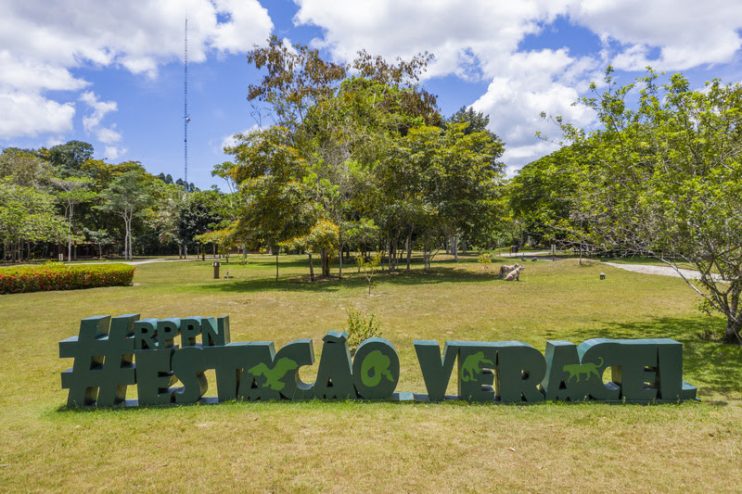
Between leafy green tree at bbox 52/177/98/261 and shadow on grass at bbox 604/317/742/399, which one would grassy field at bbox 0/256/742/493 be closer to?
shadow on grass at bbox 604/317/742/399

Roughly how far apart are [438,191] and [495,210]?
3.71m

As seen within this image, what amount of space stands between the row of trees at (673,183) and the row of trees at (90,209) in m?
32.1

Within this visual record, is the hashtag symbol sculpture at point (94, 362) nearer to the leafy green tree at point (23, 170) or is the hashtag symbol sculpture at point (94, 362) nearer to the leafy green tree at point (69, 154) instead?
the leafy green tree at point (23, 170)

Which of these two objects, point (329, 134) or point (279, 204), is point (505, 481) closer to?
point (279, 204)

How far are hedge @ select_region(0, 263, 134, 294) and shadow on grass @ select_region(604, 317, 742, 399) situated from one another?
855 inches

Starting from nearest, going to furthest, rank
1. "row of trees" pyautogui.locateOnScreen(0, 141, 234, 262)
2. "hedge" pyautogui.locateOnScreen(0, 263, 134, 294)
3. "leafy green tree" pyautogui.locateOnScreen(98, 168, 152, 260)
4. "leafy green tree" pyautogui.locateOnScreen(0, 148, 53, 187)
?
"hedge" pyautogui.locateOnScreen(0, 263, 134, 294)
"row of trees" pyautogui.locateOnScreen(0, 141, 234, 262)
"leafy green tree" pyautogui.locateOnScreen(0, 148, 53, 187)
"leafy green tree" pyautogui.locateOnScreen(98, 168, 152, 260)

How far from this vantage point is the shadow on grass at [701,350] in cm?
734

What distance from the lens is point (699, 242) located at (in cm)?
842

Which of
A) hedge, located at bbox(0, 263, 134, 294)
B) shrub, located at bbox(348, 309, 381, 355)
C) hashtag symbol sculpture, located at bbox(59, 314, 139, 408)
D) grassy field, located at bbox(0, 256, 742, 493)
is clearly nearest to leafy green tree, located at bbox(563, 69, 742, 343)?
grassy field, located at bbox(0, 256, 742, 493)

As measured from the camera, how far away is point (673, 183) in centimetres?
895

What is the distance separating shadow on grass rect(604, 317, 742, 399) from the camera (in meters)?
7.34

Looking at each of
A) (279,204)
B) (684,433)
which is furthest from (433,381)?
(279,204)

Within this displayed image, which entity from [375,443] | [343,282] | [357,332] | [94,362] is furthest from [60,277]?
[375,443]

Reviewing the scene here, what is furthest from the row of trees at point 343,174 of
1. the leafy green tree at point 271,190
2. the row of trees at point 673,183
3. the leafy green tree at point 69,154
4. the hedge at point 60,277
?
the leafy green tree at point 69,154
